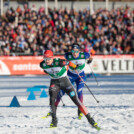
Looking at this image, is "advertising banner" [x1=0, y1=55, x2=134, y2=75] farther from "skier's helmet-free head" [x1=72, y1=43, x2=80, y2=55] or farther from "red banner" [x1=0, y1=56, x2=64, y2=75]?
"skier's helmet-free head" [x1=72, y1=43, x2=80, y2=55]

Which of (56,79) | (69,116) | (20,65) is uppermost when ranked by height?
(56,79)

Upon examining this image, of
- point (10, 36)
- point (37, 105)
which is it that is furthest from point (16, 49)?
Result: point (37, 105)

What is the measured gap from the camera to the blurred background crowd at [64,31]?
2396 cm

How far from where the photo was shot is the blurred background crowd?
24.0 m

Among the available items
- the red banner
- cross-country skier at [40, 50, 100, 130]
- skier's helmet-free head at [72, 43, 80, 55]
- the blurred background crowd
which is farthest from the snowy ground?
the blurred background crowd

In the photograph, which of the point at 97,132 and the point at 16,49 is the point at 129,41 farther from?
the point at 97,132

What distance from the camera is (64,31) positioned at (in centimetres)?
2505

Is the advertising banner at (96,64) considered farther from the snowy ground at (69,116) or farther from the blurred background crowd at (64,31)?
the snowy ground at (69,116)

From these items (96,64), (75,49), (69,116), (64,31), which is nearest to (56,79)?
(75,49)

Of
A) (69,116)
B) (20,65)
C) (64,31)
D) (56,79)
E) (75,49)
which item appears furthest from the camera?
(64,31)

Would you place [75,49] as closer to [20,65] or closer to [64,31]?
[20,65]

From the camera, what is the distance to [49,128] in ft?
25.8

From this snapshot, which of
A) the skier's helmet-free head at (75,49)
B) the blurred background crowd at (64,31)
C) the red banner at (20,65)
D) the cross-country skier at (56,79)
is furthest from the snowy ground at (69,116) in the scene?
the blurred background crowd at (64,31)

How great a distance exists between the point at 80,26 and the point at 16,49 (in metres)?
5.17
